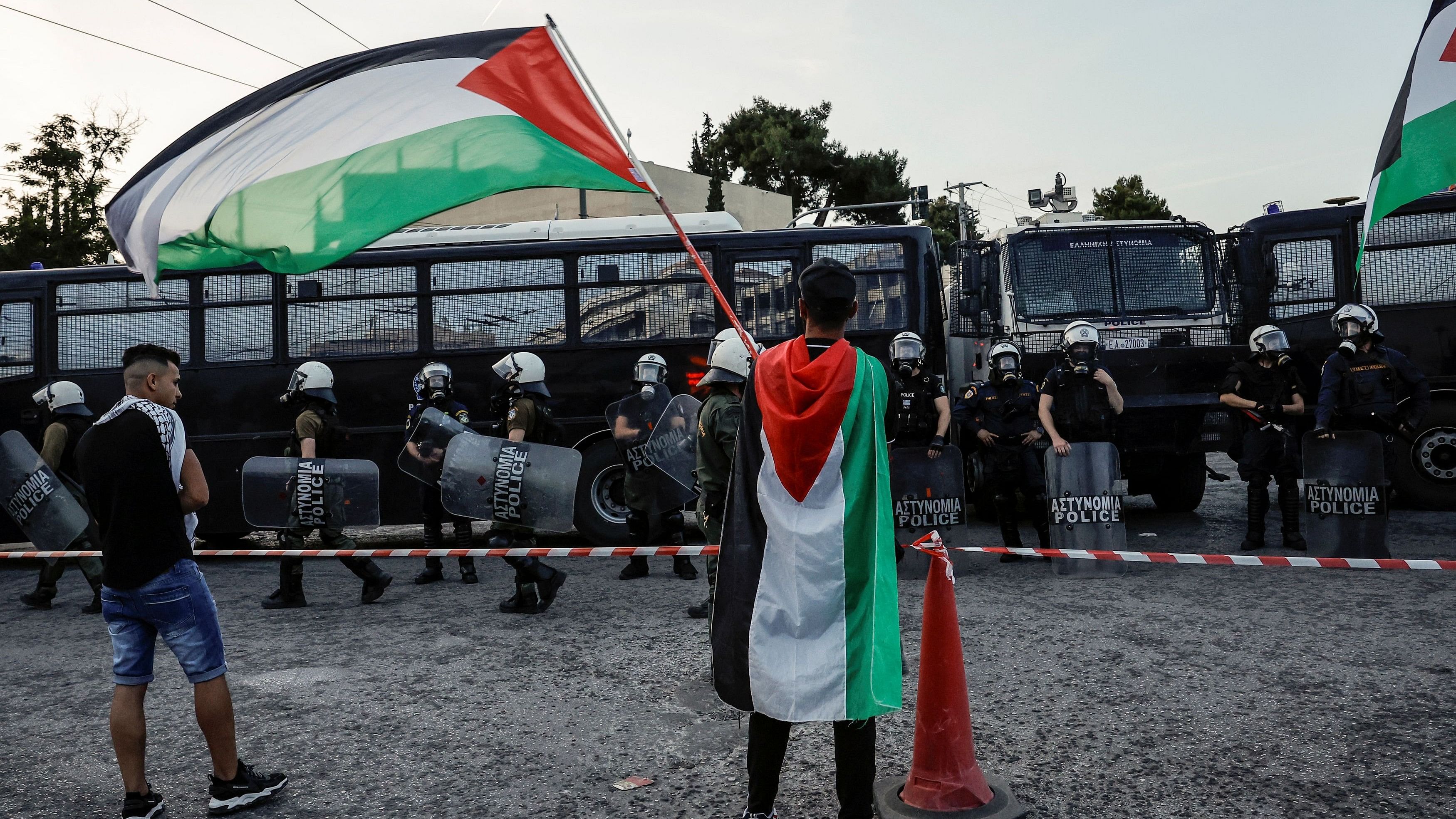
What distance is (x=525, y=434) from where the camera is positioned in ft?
24.5

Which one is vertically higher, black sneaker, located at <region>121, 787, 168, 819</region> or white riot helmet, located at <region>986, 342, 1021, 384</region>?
white riot helmet, located at <region>986, 342, 1021, 384</region>

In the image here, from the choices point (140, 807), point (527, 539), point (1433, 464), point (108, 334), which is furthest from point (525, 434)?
point (1433, 464)

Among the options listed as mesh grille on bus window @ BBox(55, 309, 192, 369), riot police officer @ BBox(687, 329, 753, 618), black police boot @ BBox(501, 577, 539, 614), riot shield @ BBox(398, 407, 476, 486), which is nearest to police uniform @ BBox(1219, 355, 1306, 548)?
riot police officer @ BBox(687, 329, 753, 618)

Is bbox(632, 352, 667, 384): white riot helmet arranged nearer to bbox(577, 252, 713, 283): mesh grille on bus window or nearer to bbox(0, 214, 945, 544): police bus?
bbox(0, 214, 945, 544): police bus

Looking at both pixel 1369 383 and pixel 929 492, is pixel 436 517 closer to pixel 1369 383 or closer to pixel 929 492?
pixel 929 492

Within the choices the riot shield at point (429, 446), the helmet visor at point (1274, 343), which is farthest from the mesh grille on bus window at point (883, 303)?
the riot shield at point (429, 446)

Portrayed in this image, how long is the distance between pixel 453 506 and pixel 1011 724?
457cm

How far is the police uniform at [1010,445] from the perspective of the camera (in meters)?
7.95

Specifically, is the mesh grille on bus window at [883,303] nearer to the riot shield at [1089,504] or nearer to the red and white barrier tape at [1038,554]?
the riot shield at [1089,504]

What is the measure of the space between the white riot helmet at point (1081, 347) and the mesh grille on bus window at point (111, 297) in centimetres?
789

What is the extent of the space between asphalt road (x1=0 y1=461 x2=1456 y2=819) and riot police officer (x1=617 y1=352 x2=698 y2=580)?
68 centimetres

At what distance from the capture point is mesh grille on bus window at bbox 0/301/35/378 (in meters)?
10.2

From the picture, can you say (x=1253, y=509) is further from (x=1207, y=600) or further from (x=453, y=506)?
(x=453, y=506)

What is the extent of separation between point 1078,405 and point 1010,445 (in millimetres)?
578
